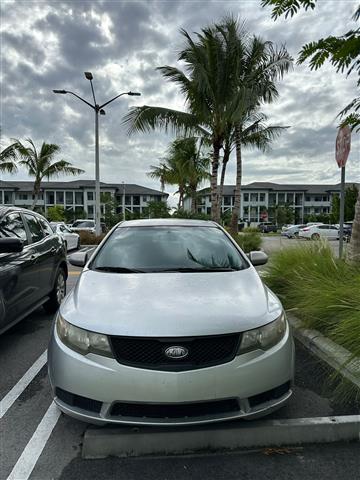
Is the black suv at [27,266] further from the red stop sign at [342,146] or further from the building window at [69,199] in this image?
the building window at [69,199]

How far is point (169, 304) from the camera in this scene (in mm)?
2631

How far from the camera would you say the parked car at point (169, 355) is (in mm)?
2273

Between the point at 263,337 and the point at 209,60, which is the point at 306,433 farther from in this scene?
the point at 209,60

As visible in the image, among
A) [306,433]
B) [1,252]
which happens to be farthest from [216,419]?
Result: [1,252]

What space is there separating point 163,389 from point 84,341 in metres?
0.61

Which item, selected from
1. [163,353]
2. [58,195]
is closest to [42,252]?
[163,353]

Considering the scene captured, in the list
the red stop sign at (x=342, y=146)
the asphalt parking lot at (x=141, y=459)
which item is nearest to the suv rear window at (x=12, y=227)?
the asphalt parking lot at (x=141, y=459)

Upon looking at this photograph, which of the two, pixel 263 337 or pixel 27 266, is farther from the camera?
pixel 27 266

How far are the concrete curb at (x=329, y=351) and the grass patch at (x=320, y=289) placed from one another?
0.07 meters

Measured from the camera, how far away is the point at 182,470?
233cm

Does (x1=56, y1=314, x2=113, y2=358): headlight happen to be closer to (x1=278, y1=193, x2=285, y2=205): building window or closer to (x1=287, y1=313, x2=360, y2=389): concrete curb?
(x1=287, y1=313, x2=360, y2=389): concrete curb

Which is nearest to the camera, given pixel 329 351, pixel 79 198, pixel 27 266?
pixel 329 351

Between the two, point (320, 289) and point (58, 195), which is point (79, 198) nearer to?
point (58, 195)

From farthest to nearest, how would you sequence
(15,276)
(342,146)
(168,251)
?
1. (342,146)
2. (15,276)
3. (168,251)
